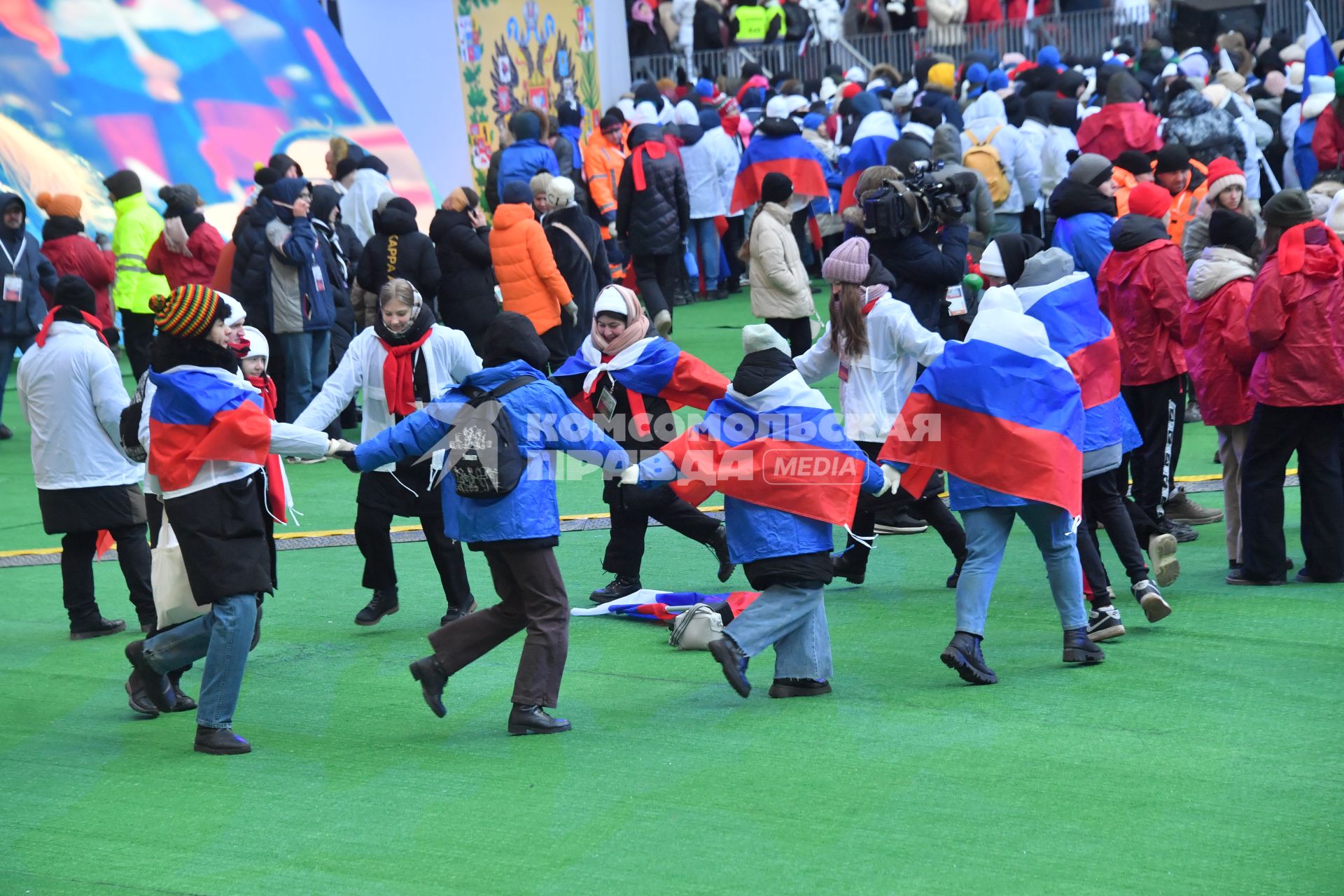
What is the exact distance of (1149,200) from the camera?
8.77m

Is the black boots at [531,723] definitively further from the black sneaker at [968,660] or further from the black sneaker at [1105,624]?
the black sneaker at [1105,624]

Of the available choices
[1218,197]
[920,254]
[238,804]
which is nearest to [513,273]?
[920,254]

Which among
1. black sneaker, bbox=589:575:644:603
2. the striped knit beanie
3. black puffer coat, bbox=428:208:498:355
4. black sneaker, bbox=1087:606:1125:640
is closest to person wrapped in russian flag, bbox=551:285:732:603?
black sneaker, bbox=589:575:644:603

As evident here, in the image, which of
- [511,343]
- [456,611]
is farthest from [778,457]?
[456,611]

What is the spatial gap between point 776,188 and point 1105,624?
206 inches

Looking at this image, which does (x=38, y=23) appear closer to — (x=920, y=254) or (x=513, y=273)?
(x=513, y=273)

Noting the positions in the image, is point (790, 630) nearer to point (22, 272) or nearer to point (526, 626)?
point (526, 626)

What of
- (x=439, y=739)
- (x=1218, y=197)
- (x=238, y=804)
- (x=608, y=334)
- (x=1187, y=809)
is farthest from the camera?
(x=1218, y=197)

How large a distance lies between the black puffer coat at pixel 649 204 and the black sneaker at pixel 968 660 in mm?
9176

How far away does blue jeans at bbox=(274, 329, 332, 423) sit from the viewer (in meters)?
12.5

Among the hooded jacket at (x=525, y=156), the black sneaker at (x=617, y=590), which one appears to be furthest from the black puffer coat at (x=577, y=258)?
the black sneaker at (x=617, y=590)

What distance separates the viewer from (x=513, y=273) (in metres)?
12.3

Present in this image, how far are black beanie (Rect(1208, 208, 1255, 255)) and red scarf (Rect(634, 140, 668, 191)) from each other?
764cm

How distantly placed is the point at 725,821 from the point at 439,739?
153 cm
